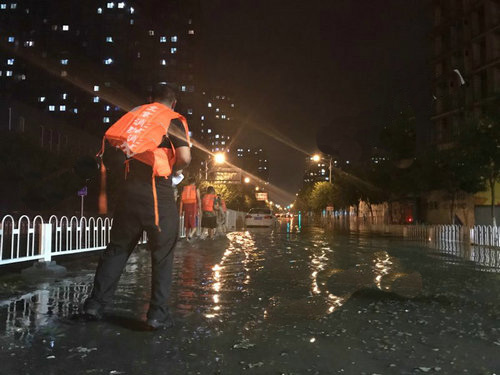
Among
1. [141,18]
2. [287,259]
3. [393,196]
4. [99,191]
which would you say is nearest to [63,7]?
[141,18]

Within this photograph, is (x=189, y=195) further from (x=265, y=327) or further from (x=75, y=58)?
(x=75, y=58)

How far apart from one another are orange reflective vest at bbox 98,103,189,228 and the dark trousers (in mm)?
87

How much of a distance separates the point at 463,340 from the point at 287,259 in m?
6.79

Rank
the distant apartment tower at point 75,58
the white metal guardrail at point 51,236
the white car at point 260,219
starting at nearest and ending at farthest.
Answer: the white metal guardrail at point 51,236, the white car at point 260,219, the distant apartment tower at point 75,58

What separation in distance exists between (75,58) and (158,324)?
114m

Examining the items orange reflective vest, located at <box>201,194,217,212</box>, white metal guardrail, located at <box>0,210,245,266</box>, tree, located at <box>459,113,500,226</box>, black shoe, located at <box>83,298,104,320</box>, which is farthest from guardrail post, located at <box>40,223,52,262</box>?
tree, located at <box>459,113,500,226</box>

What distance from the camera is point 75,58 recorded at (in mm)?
107250

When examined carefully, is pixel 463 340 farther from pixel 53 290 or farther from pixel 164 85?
pixel 53 290

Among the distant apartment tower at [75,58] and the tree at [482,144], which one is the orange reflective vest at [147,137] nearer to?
the tree at [482,144]

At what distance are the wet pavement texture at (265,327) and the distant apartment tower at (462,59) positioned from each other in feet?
127

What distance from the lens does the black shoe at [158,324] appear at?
13.4ft

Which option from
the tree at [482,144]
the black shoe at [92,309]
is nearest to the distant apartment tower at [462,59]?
the tree at [482,144]

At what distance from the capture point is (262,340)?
3.90 m

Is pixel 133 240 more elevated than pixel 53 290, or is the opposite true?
pixel 133 240
